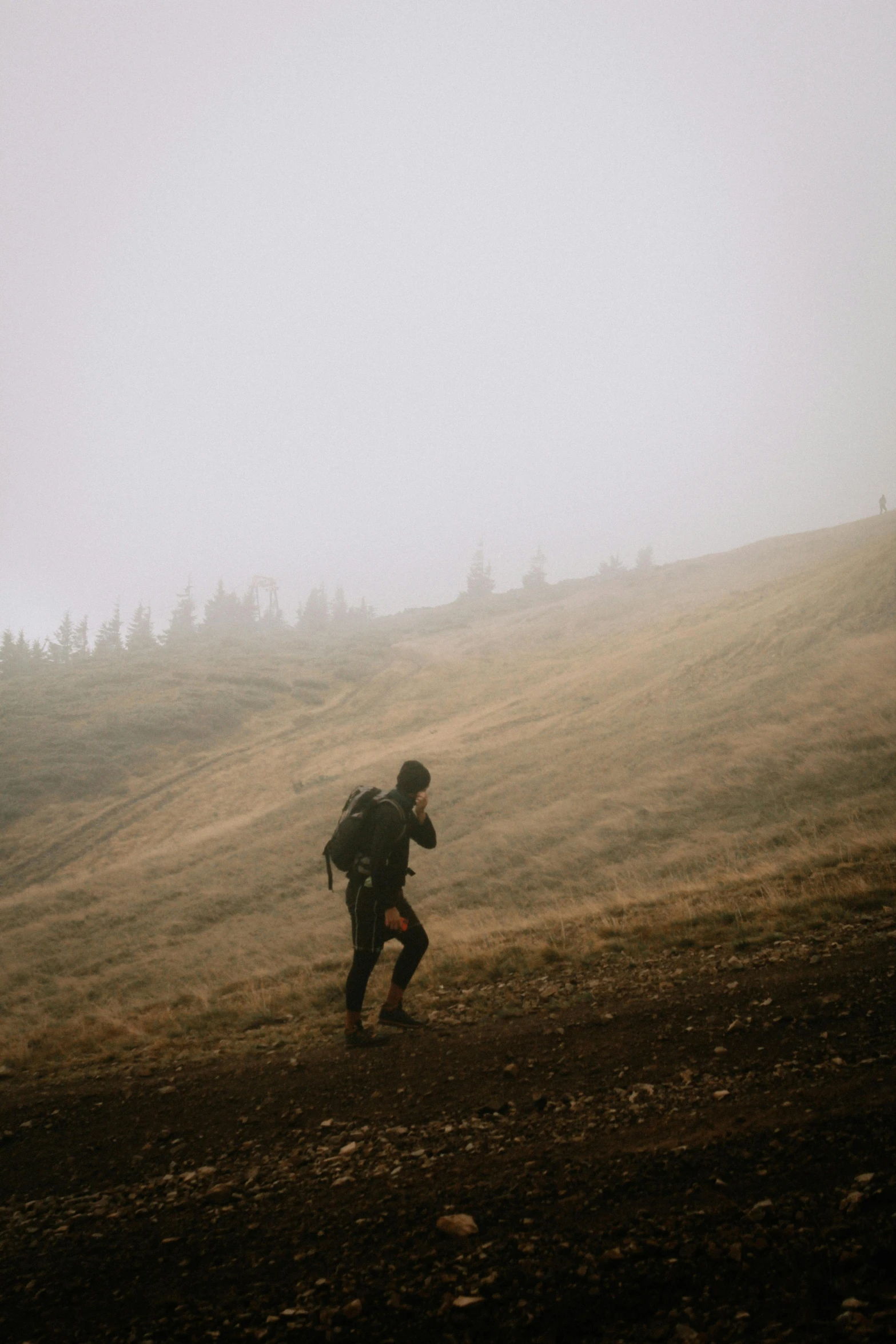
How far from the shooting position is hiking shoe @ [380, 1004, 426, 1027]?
618cm

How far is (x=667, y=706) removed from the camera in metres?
23.1

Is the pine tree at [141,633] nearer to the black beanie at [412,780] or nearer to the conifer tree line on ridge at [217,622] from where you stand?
the conifer tree line on ridge at [217,622]

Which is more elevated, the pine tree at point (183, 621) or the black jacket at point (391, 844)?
the pine tree at point (183, 621)

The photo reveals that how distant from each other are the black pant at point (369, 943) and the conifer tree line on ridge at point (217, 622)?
6975cm

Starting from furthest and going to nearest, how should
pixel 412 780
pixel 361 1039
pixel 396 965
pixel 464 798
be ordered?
pixel 464 798 → pixel 412 780 → pixel 396 965 → pixel 361 1039

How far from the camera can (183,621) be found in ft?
256

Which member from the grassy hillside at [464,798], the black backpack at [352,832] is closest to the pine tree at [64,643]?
the grassy hillside at [464,798]

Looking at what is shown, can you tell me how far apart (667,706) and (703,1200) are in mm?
21342

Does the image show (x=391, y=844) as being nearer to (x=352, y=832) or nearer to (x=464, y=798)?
(x=352, y=832)

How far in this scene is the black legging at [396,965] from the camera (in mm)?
6105

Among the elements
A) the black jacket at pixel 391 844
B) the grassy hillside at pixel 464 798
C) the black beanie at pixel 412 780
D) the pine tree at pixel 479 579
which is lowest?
Result: the grassy hillside at pixel 464 798

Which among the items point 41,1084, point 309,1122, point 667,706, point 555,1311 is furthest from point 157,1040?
point 667,706

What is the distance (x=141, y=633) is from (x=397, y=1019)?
262 feet

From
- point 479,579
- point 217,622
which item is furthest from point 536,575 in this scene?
point 217,622
